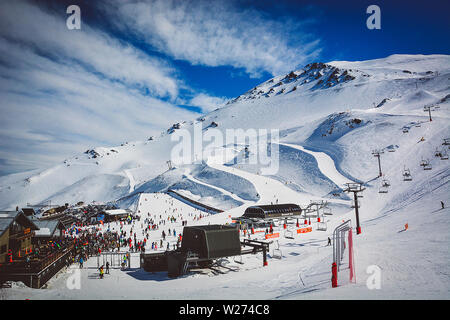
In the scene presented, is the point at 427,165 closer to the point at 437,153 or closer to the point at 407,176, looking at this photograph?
the point at 407,176

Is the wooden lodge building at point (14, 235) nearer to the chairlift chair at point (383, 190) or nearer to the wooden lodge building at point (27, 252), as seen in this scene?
the wooden lodge building at point (27, 252)

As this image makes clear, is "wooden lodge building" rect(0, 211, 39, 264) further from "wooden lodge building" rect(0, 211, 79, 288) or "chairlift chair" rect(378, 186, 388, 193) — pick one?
"chairlift chair" rect(378, 186, 388, 193)

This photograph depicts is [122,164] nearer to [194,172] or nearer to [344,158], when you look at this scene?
[194,172]

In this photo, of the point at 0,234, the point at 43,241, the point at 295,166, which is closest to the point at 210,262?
the point at 0,234

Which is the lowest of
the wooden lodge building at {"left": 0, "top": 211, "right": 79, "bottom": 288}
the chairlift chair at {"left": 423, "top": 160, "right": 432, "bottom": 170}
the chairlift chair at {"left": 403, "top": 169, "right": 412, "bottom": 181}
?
the wooden lodge building at {"left": 0, "top": 211, "right": 79, "bottom": 288}

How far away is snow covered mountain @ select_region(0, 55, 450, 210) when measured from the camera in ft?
185

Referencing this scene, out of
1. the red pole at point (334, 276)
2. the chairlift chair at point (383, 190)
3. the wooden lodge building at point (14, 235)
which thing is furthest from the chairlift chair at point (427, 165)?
the wooden lodge building at point (14, 235)

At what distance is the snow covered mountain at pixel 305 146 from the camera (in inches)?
2215

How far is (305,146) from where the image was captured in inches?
3098

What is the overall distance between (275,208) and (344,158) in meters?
34.4

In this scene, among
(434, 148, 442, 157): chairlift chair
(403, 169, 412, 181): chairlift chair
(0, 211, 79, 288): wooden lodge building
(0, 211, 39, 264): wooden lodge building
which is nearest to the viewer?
(0, 211, 79, 288): wooden lodge building

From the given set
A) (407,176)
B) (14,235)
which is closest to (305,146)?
(407,176)

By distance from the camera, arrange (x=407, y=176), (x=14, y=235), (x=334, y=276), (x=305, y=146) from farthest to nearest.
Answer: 1. (x=305, y=146)
2. (x=407, y=176)
3. (x=14, y=235)
4. (x=334, y=276)

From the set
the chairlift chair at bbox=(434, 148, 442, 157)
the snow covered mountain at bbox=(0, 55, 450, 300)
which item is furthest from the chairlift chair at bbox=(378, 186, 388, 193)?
the chairlift chair at bbox=(434, 148, 442, 157)
